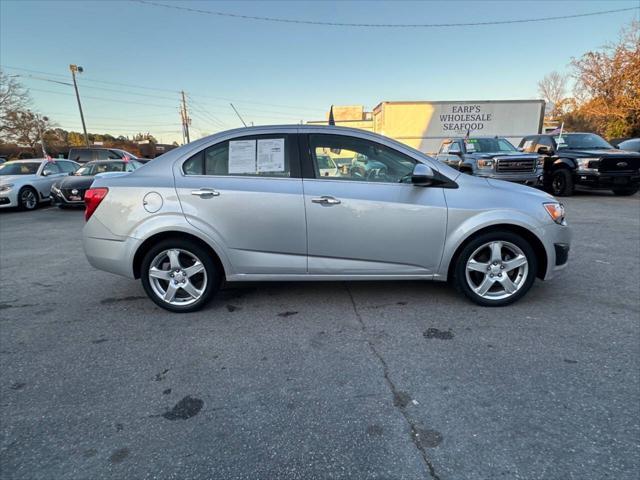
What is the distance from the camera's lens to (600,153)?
34.1 feet

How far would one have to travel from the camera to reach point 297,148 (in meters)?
3.42

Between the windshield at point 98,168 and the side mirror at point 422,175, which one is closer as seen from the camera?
the side mirror at point 422,175

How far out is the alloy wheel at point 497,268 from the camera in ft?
11.2

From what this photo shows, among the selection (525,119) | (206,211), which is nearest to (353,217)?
(206,211)

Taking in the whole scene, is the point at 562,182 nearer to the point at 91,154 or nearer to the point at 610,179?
the point at 610,179

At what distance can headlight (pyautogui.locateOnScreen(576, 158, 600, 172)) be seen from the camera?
1032 centimetres

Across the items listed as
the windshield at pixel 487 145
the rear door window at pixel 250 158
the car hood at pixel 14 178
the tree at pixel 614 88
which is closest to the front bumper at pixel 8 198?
the car hood at pixel 14 178

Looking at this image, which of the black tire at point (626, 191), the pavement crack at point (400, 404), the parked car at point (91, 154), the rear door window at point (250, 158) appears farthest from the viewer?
the parked car at point (91, 154)

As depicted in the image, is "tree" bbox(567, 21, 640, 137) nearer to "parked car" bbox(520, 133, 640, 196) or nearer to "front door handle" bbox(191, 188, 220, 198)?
"parked car" bbox(520, 133, 640, 196)

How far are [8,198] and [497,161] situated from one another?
46.6 ft

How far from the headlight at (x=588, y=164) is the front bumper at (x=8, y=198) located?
1669cm

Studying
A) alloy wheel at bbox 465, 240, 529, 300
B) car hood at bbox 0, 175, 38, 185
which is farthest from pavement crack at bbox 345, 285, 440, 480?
car hood at bbox 0, 175, 38, 185

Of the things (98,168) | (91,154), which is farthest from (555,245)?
(91,154)

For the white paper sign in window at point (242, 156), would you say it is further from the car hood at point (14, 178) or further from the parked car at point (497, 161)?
the car hood at point (14, 178)
